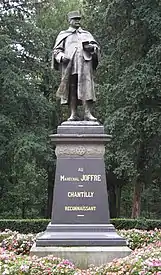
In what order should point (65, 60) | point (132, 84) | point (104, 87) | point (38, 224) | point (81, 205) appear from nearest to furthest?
1. point (81, 205)
2. point (65, 60)
3. point (38, 224)
4. point (132, 84)
5. point (104, 87)

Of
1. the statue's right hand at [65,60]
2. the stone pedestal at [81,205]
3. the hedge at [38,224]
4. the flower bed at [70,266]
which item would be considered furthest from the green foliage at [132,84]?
the flower bed at [70,266]

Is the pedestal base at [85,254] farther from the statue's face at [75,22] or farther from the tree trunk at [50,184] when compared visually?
the tree trunk at [50,184]

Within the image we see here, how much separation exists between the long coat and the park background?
32.0 ft

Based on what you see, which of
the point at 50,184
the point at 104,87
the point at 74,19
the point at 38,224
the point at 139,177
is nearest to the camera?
the point at 74,19

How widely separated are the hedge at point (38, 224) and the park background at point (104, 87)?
3.40 metres

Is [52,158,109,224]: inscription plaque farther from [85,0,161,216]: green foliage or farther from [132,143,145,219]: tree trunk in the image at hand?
[132,143,145,219]: tree trunk

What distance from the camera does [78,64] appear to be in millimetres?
10078

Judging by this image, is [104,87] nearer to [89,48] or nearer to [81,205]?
[89,48]

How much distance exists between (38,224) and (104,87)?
7233mm

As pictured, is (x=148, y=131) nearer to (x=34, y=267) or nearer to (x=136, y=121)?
(x=136, y=121)

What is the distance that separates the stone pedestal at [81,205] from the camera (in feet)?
29.0

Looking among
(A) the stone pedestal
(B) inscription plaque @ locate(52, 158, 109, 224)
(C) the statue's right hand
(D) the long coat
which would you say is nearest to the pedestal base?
(A) the stone pedestal

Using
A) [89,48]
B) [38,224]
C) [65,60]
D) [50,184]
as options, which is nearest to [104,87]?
[38,224]

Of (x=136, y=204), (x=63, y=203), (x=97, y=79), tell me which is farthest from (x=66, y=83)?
(x=97, y=79)
